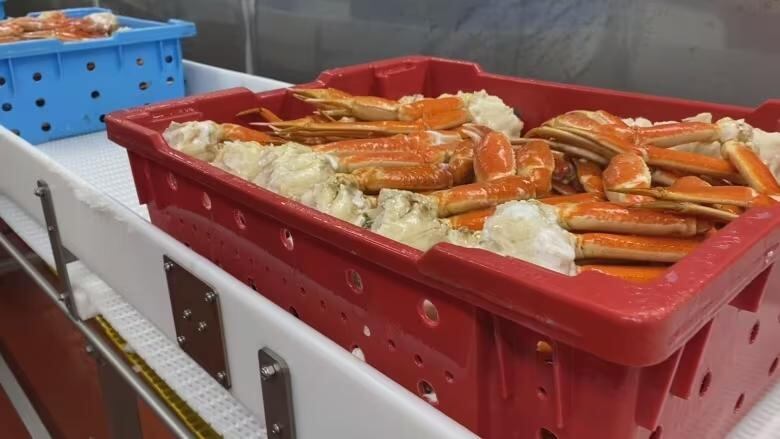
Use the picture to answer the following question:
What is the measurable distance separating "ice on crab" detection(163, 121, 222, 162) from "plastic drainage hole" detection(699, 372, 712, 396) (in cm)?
57

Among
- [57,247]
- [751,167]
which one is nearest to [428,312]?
[751,167]

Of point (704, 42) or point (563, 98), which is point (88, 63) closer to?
point (563, 98)

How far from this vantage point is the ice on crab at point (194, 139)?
801 millimetres

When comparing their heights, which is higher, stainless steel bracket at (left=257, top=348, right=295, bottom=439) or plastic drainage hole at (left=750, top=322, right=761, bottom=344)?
plastic drainage hole at (left=750, top=322, right=761, bottom=344)

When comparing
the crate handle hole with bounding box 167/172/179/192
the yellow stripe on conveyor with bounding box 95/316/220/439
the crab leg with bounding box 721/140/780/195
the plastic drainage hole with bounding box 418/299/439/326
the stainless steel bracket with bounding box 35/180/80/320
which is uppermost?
the crab leg with bounding box 721/140/780/195

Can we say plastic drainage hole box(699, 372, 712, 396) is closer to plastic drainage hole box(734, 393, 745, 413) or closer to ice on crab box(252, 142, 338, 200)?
plastic drainage hole box(734, 393, 745, 413)

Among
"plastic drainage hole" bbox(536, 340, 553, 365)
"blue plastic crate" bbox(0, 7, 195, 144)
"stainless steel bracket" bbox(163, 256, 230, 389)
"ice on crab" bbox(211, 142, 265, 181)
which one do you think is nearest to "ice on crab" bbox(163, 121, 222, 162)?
"ice on crab" bbox(211, 142, 265, 181)

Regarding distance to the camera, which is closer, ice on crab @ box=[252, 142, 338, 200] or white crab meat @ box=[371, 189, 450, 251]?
white crab meat @ box=[371, 189, 450, 251]

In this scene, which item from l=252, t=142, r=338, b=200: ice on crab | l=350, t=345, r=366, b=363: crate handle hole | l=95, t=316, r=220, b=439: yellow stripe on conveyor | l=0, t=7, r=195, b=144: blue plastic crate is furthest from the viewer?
l=0, t=7, r=195, b=144: blue plastic crate

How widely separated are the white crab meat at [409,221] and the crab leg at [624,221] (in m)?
0.11

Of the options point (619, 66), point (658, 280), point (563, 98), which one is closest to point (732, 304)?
point (658, 280)

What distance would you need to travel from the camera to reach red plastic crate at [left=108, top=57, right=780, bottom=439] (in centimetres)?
37

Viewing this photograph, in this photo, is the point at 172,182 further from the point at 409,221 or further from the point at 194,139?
the point at 409,221

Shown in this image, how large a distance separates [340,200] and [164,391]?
0.40 meters
